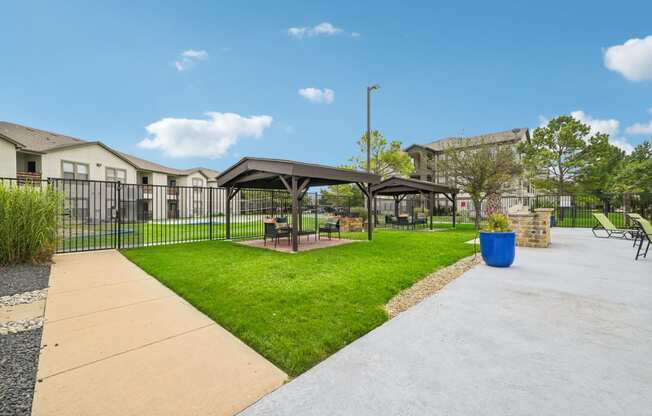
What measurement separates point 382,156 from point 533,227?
16687mm

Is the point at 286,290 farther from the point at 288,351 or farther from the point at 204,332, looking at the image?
the point at 288,351

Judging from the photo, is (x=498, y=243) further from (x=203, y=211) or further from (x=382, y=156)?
(x=382, y=156)

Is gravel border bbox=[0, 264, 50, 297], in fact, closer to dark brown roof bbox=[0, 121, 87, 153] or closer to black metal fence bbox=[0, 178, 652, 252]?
black metal fence bbox=[0, 178, 652, 252]

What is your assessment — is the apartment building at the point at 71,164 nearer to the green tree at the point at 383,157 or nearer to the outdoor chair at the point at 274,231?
the outdoor chair at the point at 274,231

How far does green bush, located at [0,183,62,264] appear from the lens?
620 cm

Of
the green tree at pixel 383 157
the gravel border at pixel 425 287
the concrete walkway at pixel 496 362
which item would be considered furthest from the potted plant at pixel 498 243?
the green tree at pixel 383 157

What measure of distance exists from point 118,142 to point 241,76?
20054 mm

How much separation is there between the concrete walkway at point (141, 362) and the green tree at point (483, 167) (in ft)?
51.1

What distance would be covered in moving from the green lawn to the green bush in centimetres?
188

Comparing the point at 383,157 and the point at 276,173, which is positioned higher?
the point at 383,157

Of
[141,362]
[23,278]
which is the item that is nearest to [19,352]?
[141,362]

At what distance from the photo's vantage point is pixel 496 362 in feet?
8.09

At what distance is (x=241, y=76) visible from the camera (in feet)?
55.9

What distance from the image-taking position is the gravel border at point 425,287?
155 inches
